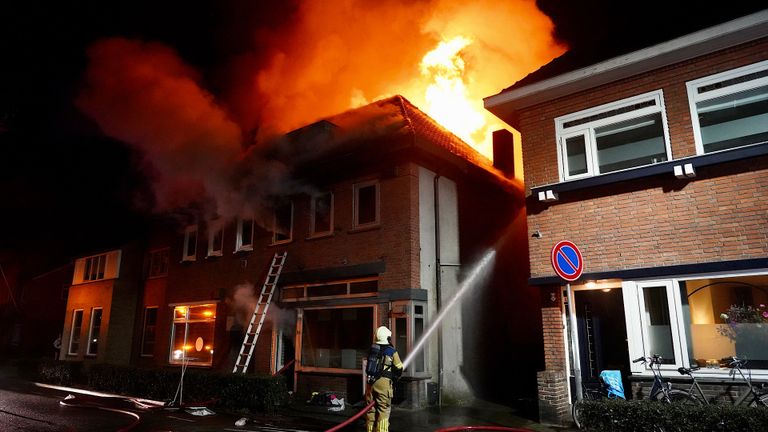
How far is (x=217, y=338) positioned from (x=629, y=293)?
1246 centimetres

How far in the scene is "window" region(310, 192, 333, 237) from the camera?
1406cm

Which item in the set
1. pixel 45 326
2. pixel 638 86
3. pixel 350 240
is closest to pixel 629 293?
pixel 638 86

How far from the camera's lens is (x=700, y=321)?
27.3 ft

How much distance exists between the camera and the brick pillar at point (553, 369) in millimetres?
9000

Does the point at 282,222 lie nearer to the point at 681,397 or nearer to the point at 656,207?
the point at 656,207

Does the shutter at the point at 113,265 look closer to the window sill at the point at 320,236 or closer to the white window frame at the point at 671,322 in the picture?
the window sill at the point at 320,236

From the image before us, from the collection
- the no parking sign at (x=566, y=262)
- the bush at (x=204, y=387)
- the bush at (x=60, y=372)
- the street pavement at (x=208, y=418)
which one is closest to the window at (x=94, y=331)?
the bush at (x=60, y=372)

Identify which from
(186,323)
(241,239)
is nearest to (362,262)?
(241,239)

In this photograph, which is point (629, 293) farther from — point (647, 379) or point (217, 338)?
point (217, 338)

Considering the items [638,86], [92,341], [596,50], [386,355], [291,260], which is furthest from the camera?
[92,341]

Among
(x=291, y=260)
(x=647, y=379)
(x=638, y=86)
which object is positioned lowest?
(x=647, y=379)

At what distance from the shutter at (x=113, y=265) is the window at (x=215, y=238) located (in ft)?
20.0

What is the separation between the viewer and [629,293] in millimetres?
8953

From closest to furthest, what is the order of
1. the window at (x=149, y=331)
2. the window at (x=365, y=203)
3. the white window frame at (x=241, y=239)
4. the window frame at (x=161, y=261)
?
the window at (x=365, y=203) → the white window frame at (x=241, y=239) → the window at (x=149, y=331) → the window frame at (x=161, y=261)
